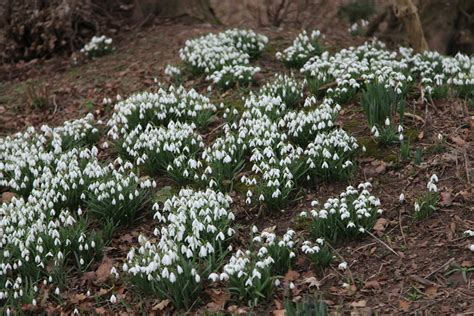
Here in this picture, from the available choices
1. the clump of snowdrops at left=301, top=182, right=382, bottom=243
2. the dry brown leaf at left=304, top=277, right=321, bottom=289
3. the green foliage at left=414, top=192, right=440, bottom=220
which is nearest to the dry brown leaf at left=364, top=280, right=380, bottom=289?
the dry brown leaf at left=304, top=277, right=321, bottom=289

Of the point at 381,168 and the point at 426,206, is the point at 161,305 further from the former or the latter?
the point at 381,168

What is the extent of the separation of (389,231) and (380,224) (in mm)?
70

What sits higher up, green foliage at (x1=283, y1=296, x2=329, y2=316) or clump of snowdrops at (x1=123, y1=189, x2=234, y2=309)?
green foliage at (x1=283, y1=296, x2=329, y2=316)

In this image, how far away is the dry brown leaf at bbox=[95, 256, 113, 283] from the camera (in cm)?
439

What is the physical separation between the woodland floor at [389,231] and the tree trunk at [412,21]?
141 centimetres

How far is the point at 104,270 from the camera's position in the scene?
Answer: 14.6 ft

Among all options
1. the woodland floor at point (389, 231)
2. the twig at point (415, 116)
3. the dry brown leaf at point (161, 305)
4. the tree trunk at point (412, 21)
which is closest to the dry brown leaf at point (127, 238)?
the woodland floor at point (389, 231)

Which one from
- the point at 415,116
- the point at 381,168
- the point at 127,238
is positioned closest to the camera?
the point at 127,238

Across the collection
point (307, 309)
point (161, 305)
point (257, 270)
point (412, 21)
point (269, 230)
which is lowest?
point (161, 305)

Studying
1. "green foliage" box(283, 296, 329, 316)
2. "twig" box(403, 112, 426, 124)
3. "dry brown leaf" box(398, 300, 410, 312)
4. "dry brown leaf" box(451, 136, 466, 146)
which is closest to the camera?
"green foliage" box(283, 296, 329, 316)

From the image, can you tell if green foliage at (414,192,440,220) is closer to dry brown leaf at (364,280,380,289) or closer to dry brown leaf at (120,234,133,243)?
dry brown leaf at (364,280,380,289)

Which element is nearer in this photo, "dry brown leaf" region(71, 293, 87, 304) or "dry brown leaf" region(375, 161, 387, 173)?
"dry brown leaf" region(71, 293, 87, 304)

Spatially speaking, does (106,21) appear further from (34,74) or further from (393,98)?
(393,98)

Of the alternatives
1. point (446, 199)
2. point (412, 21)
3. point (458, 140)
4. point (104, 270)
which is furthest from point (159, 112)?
point (412, 21)
